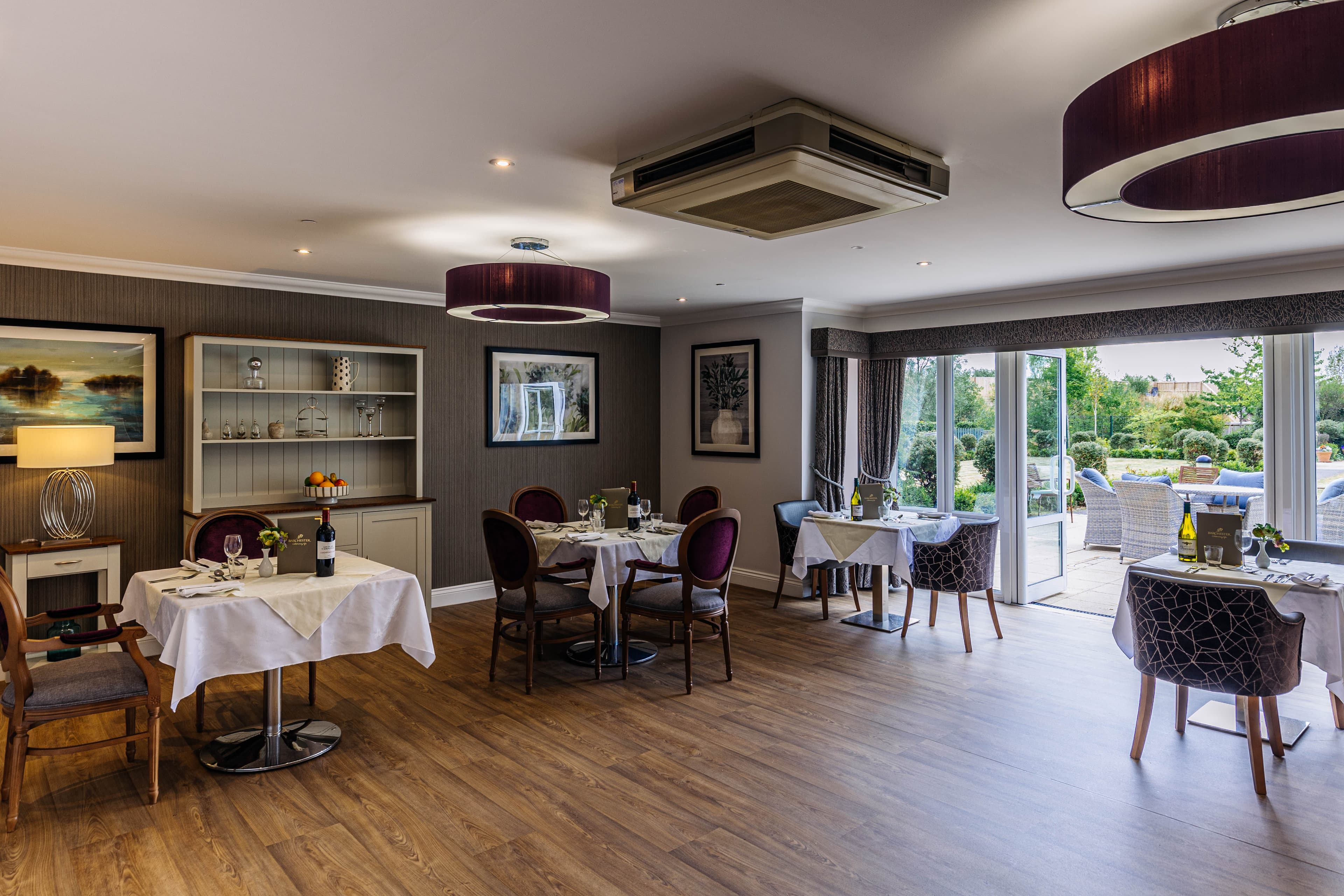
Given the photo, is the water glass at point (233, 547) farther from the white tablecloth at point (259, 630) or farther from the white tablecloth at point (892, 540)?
the white tablecloth at point (892, 540)

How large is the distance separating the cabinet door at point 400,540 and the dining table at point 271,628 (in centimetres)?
177

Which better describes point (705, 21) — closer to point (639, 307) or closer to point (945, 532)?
point (945, 532)

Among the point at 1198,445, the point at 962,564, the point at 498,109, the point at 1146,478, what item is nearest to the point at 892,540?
the point at 962,564

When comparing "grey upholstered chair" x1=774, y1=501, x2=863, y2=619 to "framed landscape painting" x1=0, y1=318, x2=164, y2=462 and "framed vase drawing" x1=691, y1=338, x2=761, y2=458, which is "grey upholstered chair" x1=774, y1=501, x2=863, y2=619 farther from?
"framed landscape painting" x1=0, y1=318, x2=164, y2=462

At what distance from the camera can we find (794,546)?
6.18m

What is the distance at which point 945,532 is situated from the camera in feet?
17.8

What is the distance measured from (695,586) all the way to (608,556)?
524 millimetres

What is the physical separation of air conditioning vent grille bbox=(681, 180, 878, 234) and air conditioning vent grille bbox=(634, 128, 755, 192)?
0.46ft

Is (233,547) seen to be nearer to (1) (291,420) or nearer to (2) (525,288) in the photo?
(2) (525,288)

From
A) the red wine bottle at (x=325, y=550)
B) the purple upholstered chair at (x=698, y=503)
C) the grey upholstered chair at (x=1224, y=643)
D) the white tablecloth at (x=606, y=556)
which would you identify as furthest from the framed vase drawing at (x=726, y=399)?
the red wine bottle at (x=325, y=550)

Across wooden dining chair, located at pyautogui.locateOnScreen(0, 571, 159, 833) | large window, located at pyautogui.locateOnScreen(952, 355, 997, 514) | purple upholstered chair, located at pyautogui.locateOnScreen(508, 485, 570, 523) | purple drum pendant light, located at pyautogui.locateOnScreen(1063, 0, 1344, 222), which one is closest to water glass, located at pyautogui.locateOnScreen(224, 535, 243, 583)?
wooden dining chair, located at pyautogui.locateOnScreen(0, 571, 159, 833)

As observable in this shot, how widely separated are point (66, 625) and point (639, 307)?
470 centimetres

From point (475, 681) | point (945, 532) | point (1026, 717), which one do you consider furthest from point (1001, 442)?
point (475, 681)

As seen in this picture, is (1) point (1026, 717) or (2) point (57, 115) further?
(1) point (1026, 717)
